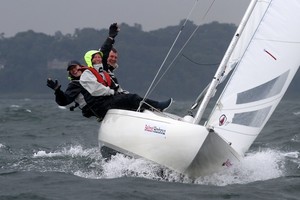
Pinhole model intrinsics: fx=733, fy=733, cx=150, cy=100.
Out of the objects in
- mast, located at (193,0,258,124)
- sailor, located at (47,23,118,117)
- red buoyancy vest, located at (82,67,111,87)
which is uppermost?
mast, located at (193,0,258,124)

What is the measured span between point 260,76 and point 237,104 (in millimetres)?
320

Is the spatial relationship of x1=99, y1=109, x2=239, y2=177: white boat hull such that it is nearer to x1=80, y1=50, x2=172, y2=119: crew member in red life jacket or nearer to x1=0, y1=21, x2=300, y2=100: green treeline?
x1=80, y1=50, x2=172, y2=119: crew member in red life jacket

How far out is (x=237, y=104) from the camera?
6.24 metres

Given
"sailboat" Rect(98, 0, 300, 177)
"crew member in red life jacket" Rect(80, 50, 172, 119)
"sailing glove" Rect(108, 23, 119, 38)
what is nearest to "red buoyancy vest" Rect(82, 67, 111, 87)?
"crew member in red life jacket" Rect(80, 50, 172, 119)

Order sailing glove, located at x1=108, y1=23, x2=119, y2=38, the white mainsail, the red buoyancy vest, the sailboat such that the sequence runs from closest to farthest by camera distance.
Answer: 1. the sailboat
2. the white mainsail
3. the red buoyancy vest
4. sailing glove, located at x1=108, y1=23, x2=119, y2=38

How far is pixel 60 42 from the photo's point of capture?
8938 cm

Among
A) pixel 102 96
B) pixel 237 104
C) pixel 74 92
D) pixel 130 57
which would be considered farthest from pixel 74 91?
pixel 130 57

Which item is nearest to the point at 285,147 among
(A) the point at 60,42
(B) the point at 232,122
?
(B) the point at 232,122

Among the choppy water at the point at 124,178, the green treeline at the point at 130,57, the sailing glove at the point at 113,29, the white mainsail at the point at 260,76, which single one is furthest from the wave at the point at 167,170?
the green treeline at the point at 130,57

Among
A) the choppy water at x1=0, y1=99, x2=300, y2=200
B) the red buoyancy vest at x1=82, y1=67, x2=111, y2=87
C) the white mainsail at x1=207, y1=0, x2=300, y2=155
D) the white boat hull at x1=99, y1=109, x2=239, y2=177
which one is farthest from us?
the red buoyancy vest at x1=82, y1=67, x2=111, y2=87

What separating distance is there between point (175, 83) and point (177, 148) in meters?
55.2

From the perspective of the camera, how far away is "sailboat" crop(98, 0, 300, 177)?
5.87 m

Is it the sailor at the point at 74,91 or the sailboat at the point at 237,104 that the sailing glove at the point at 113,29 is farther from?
the sailboat at the point at 237,104

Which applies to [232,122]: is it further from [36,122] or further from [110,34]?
[36,122]
